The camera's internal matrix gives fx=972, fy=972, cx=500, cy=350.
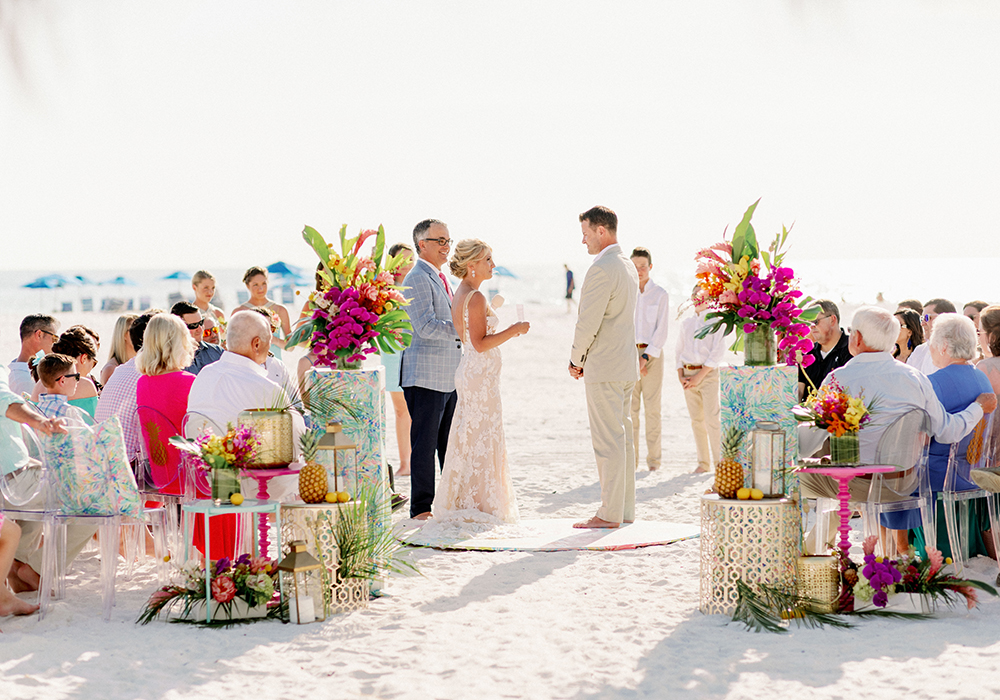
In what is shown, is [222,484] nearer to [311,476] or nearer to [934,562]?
[311,476]

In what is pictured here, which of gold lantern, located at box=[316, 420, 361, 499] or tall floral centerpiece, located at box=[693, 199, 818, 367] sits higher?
tall floral centerpiece, located at box=[693, 199, 818, 367]

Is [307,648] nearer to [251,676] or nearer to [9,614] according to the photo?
[251,676]

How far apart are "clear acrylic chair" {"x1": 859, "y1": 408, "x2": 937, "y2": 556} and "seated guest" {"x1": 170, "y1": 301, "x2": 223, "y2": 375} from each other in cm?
455

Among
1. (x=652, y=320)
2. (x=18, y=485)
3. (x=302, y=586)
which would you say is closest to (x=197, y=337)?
(x=18, y=485)

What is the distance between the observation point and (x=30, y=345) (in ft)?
21.0

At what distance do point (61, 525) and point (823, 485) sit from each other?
4.07 m

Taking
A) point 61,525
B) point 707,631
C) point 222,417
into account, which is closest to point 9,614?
point 61,525

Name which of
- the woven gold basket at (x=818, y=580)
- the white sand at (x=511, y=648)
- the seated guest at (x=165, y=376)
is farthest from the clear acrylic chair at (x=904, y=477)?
the seated guest at (x=165, y=376)

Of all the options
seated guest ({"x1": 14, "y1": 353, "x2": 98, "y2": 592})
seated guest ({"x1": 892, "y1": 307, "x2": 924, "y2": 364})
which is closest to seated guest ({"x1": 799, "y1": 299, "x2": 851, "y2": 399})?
seated guest ({"x1": 892, "y1": 307, "x2": 924, "y2": 364})

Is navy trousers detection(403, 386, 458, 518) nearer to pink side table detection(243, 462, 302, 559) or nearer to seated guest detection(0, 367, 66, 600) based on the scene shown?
pink side table detection(243, 462, 302, 559)

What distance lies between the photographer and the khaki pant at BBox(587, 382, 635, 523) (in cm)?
682

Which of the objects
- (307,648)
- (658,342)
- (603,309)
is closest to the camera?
(307,648)

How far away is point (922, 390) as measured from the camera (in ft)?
17.4

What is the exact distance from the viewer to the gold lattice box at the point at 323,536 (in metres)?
4.96
